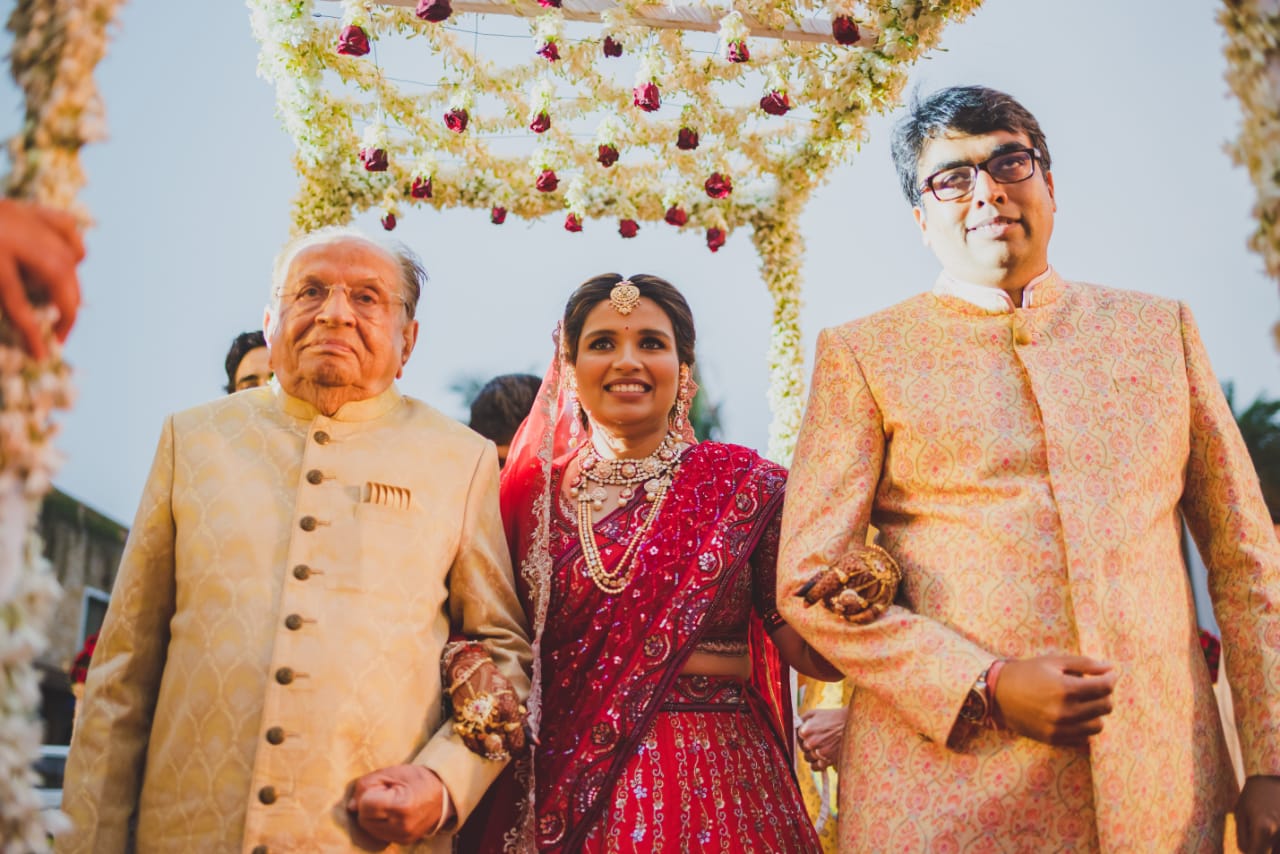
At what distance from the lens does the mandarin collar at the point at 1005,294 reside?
2232 mm

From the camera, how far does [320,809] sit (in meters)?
2.00

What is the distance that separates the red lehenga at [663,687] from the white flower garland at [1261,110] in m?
1.44

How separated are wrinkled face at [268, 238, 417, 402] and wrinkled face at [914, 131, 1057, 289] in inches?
45.9

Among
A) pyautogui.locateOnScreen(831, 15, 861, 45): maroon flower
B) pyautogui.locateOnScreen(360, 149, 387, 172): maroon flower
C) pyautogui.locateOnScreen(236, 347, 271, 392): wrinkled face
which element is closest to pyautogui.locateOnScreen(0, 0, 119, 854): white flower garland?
pyautogui.locateOnScreen(236, 347, 271, 392): wrinkled face

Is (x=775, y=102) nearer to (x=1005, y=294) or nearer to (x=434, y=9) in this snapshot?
(x=434, y=9)

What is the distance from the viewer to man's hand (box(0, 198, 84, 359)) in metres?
1.26

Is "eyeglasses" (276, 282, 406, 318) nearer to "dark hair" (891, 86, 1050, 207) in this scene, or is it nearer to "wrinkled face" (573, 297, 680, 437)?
"wrinkled face" (573, 297, 680, 437)

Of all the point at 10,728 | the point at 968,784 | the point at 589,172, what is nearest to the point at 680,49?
the point at 589,172

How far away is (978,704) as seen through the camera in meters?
1.87

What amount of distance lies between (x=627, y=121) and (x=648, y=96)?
1.06 meters

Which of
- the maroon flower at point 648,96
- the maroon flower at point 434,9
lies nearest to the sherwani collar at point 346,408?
the maroon flower at point 434,9

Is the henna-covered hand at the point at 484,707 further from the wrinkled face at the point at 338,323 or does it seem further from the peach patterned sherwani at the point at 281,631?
the wrinkled face at the point at 338,323

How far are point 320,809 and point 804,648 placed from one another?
3.70 ft

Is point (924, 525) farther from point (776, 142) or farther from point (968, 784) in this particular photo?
point (776, 142)
